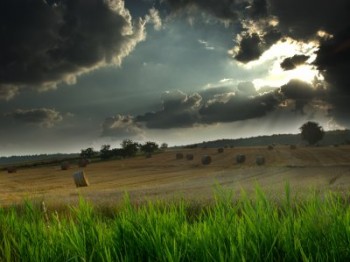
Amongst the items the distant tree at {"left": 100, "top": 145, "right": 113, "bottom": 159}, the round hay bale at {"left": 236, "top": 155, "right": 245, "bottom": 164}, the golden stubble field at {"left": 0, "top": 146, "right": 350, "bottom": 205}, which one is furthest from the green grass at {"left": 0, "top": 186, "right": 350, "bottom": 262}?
the distant tree at {"left": 100, "top": 145, "right": 113, "bottom": 159}

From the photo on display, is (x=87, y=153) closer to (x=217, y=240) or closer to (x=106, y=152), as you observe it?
(x=106, y=152)

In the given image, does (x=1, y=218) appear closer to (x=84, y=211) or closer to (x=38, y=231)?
(x=38, y=231)

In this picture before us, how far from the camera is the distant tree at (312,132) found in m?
110

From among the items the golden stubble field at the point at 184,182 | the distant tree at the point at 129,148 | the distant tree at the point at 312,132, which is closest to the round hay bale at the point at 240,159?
the golden stubble field at the point at 184,182

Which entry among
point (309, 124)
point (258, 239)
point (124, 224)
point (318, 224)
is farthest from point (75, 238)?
point (309, 124)

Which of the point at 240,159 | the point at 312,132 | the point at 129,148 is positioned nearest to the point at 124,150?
the point at 129,148

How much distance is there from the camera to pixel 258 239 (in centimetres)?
358

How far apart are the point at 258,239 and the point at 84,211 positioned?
193 cm

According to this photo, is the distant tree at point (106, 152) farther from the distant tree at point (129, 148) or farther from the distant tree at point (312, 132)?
the distant tree at point (312, 132)

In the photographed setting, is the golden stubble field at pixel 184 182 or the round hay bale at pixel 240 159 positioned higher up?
the round hay bale at pixel 240 159

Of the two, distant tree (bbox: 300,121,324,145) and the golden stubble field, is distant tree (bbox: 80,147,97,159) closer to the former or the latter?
the golden stubble field

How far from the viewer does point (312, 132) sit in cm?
10962

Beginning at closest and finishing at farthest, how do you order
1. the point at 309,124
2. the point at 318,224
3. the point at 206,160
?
the point at 318,224 < the point at 206,160 < the point at 309,124

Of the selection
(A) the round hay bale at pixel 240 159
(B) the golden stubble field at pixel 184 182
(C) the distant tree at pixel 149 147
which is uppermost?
(C) the distant tree at pixel 149 147
